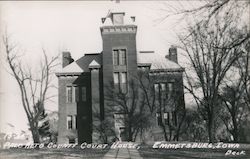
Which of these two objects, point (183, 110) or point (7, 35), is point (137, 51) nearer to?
point (183, 110)

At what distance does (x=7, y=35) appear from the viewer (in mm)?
12211

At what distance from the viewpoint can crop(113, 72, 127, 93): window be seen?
92.1 feet

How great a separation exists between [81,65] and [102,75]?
3191 mm

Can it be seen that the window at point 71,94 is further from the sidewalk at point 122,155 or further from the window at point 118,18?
the sidewalk at point 122,155

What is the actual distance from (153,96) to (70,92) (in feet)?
24.8

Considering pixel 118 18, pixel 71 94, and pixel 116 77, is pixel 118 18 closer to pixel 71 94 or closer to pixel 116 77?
pixel 116 77

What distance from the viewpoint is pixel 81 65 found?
102ft

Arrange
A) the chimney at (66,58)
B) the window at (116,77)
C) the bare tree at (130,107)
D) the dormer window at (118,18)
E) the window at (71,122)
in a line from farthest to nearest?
the window at (71,122) < the chimney at (66,58) < the window at (116,77) < the bare tree at (130,107) < the dormer window at (118,18)

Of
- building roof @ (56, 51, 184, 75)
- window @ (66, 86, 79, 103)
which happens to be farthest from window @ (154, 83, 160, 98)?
window @ (66, 86, 79, 103)

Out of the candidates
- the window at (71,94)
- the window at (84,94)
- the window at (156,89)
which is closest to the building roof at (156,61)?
the window at (156,89)

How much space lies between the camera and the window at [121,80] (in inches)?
1105

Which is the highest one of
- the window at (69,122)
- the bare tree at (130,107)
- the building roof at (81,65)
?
the building roof at (81,65)

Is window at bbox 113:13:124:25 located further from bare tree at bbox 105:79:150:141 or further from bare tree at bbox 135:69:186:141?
bare tree at bbox 135:69:186:141

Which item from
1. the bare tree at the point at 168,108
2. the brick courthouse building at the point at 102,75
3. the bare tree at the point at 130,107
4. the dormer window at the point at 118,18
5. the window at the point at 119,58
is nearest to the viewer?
the dormer window at the point at 118,18
